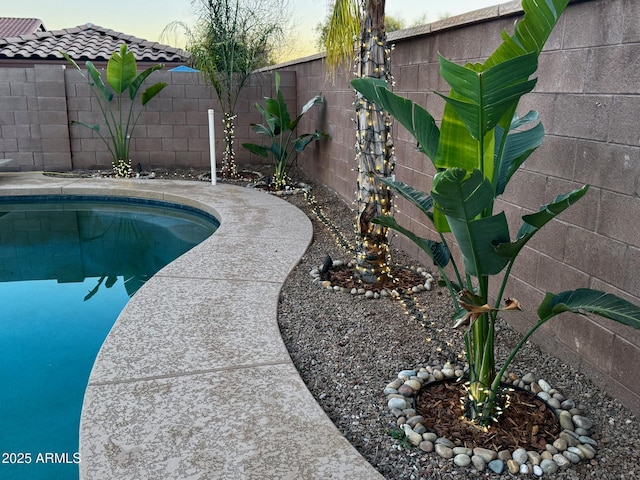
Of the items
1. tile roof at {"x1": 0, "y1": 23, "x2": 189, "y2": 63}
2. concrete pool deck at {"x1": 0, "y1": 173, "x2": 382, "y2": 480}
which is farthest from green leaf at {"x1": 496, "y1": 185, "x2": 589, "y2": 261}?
tile roof at {"x1": 0, "y1": 23, "x2": 189, "y2": 63}

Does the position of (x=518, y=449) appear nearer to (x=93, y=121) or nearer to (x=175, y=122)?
(x=175, y=122)

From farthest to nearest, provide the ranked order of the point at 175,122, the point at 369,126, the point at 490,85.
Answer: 1. the point at 175,122
2. the point at 369,126
3. the point at 490,85

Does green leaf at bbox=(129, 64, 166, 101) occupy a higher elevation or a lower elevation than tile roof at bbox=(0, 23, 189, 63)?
lower

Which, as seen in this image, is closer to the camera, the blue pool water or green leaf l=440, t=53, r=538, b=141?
green leaf l=440, t=53, r=538, b=141

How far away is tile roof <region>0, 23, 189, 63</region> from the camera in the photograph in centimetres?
1476

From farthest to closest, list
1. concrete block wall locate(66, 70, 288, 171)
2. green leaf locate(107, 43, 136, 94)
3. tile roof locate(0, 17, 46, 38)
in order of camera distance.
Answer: tile roof locate(0, 17, 46, 38) < concrete block wall locate(66, 70, 288, 171) < green leaf locate(107, 43, 136, 94)

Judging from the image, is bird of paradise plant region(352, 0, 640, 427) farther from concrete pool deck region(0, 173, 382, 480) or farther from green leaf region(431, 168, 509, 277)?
concrete pool deck region(0, 173, 382, 480)

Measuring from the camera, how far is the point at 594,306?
6.65 ft

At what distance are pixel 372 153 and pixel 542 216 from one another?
2.22 metres

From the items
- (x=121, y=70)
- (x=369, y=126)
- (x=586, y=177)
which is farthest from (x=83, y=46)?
(x=586, y=177)

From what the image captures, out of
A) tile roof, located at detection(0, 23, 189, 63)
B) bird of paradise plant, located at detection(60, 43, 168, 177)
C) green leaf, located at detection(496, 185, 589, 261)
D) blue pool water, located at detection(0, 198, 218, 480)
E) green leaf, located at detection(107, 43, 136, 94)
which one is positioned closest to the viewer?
green leaf, located at detection(496, 185, 589, 261)

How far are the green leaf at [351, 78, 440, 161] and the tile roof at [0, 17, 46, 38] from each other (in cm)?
2479

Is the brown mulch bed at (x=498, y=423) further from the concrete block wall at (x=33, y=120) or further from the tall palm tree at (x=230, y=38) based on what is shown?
the concrete block wall at (x=33, y=120)

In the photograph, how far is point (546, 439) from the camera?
234cm
